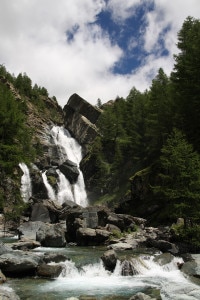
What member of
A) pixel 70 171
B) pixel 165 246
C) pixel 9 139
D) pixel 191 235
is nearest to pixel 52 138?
pixel 70 171

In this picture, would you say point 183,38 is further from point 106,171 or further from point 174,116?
point 106,171

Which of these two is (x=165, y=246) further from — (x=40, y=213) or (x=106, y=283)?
(x=40, y=213)

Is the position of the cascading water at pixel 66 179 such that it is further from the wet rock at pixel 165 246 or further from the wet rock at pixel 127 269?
the wet rock at pixel 127 269

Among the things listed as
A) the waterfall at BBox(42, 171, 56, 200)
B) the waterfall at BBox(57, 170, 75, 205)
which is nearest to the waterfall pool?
the waterfall at BBox(42, 171, 56, 200)

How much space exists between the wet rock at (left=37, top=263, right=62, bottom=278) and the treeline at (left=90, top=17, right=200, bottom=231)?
10417mm

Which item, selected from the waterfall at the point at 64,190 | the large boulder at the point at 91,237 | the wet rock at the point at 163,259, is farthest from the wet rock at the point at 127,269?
the waterfall at the point at 64,190

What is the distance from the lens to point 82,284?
18406 millimetres

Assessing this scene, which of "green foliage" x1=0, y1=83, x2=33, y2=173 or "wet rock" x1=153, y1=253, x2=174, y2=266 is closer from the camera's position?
"wet rock" x1=153, y1=253, x2=174, y2=266

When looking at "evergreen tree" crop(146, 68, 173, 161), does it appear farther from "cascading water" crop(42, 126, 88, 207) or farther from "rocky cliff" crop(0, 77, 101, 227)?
"cascading water" crop(42, 126, 88, 207)

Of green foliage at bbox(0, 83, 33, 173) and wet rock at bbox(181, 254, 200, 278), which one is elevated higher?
green foliage at bbox(0, 83, 33, 173)

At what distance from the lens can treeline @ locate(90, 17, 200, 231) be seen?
26500 mm

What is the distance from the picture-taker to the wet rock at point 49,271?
19.5m

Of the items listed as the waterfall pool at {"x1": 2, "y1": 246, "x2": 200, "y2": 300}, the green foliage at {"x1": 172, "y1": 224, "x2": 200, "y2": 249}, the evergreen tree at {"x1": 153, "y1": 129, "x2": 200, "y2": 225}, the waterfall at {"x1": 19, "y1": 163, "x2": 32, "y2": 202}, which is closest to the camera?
the waterfall pool at {"x1": 2, "y1": 246, "x2": 200, "y2": 300}

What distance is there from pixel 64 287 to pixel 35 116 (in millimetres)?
88047
